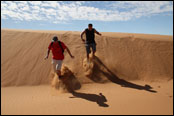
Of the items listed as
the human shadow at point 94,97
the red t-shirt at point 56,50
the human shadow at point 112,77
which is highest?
the red t-shirt at point 56,50

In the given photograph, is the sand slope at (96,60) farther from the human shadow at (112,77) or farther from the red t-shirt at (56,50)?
the red t-shirt at (56,50)

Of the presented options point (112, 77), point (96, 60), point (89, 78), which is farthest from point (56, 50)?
point (112, 77)

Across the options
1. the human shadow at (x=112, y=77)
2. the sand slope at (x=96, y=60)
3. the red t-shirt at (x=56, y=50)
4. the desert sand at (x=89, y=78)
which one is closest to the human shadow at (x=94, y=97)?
the desert sand at (x=89, y=78)

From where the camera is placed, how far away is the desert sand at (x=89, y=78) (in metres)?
3.86

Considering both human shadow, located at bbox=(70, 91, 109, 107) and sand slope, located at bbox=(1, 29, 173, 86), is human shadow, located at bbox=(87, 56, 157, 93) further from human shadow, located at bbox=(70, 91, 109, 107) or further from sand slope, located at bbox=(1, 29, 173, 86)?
human shadow, located at bbox=(70, 91, 109, 107)

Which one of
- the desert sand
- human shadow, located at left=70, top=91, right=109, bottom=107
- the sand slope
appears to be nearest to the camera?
the desert sand

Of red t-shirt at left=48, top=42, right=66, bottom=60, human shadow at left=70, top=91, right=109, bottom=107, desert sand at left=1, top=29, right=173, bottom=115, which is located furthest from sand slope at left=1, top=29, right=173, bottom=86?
red t-shirt at left=48, top=42, right=66, bottom=60

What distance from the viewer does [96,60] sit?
6172 mm

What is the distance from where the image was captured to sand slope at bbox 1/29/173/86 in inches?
213

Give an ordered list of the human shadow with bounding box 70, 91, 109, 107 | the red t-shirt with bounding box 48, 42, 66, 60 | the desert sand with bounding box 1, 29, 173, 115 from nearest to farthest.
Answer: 1. the desert sand with bounding box 1, 29, 173, 115
2. the human shadow with bounding box 70, 91, 109, 107
3. the red t-shirt with bounding box 48, 42, 66, 60

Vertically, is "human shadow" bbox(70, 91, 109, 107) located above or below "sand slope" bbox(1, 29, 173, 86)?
below

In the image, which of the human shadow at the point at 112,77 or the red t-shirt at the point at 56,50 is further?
the human shadow at the point at 112,77

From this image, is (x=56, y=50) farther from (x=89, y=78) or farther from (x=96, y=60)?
(x=96, y=60)

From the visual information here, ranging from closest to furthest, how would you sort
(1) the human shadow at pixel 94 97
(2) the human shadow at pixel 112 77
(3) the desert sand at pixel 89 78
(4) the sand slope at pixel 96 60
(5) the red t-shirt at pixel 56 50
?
(3) the desert sand at pixel 89 78, (1) the human shadow at pixel 94 97, (5) the red t-shirt at pixel 56 50, (2) the human shadow at pixel 112 77, (4) the sand slope at pixel 96 60
